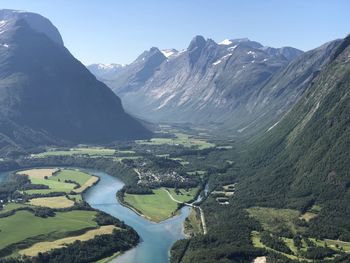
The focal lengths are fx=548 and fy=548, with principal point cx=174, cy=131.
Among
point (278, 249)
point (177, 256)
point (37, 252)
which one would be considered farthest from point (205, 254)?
point (37, 252)

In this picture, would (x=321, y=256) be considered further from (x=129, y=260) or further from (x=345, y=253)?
(x=129, y=260)

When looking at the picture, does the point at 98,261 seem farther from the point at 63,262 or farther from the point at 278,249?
the point at 278,249

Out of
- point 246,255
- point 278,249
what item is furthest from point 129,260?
point 278,249

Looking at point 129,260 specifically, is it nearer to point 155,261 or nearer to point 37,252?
point 155,261

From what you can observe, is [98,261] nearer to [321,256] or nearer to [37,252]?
[37,252]

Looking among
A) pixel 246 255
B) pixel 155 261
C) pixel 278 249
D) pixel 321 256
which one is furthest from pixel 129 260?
pixel 321 256

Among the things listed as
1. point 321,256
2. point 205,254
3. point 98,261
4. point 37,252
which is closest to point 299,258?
point 321,256
